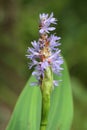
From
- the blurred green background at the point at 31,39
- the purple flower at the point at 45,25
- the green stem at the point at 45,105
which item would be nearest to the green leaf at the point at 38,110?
the green stem at the point at 45,105

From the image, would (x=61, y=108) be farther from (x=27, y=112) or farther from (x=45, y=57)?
(x=45, y=57)

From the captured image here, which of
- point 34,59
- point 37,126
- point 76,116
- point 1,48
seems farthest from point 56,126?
point 1,48

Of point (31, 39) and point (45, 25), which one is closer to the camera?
point (45, 25)

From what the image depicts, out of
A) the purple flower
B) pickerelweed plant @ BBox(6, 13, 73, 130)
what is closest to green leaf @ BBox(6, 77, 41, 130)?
pickerelweed plant @ BBox(6, 13, 73, 130)

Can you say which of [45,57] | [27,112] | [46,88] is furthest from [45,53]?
[27,112]

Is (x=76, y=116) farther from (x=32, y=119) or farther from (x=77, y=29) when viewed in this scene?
(x=32, y=119)

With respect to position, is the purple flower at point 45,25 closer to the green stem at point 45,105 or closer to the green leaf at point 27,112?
the green stem at point 45,105

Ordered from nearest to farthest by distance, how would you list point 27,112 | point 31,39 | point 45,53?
1. point 45,53
2. point 27,112
3. point 31,39
